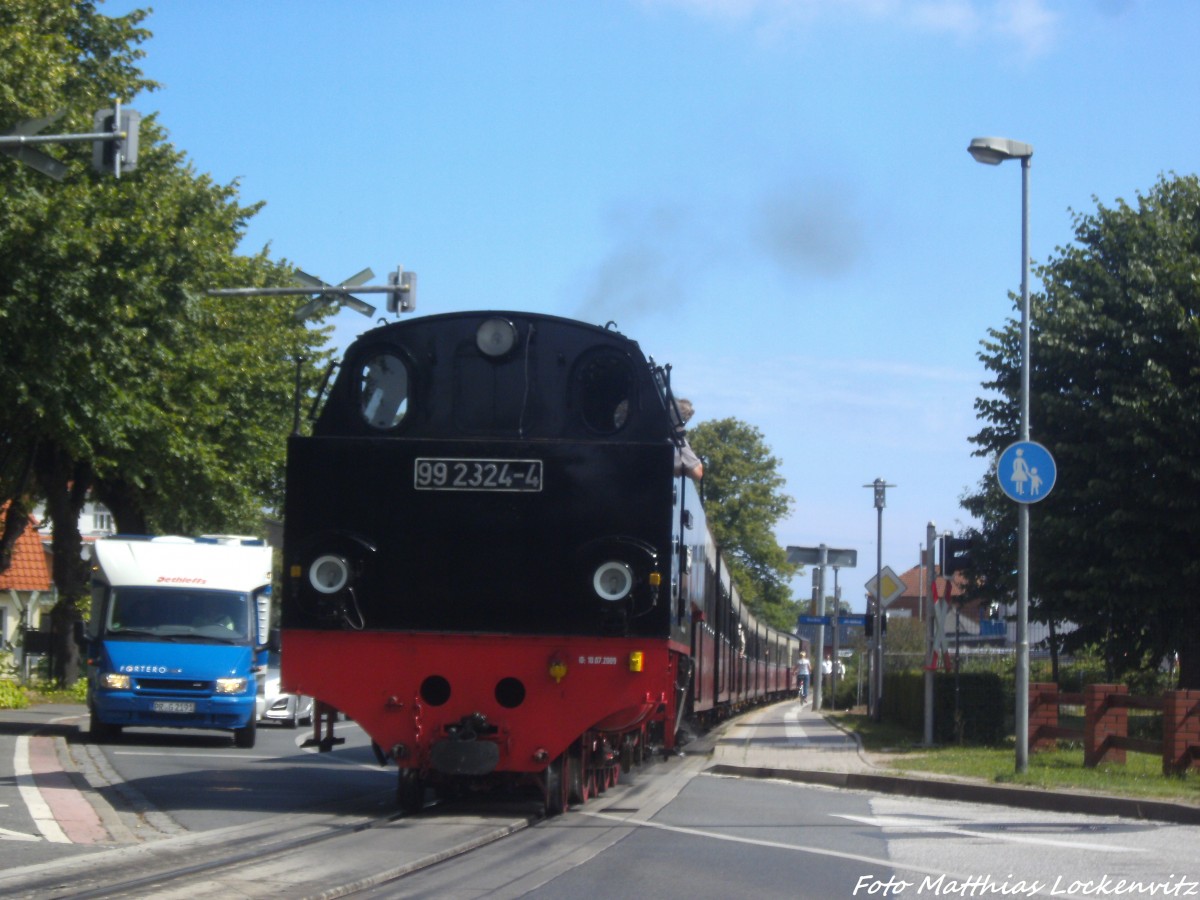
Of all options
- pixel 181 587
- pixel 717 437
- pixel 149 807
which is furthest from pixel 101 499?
pixel 717 437

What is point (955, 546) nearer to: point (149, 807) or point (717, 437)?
point (149, 807)

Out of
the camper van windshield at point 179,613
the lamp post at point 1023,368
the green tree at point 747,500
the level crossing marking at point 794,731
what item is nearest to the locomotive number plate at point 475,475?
the lamp post at point 1023,368

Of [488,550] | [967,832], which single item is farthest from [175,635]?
[967,832]

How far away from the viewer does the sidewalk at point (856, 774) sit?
43.3 ft

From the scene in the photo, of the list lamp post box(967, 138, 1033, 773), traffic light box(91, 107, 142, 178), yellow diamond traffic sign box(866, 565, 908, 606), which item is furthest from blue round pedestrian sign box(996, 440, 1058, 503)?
yellow diamond traffic sign box(866, 565, 908, 606)

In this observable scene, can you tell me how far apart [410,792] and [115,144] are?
26.4 feet

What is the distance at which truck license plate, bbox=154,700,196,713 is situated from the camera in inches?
789

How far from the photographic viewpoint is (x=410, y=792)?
11703mm

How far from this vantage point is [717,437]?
75.4 m

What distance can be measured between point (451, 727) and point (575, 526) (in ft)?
5.72

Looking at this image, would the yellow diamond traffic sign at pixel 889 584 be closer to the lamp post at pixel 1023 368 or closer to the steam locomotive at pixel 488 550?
the lamp post at pixel 1023 368

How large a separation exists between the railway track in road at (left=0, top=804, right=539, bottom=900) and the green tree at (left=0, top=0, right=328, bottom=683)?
618 inches

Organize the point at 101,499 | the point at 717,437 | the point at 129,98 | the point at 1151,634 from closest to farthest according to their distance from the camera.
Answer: the point at 1151,634, the point at 129,98, the point at 101,499, the point at 717,437

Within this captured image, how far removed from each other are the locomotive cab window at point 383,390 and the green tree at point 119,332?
13.9 m
